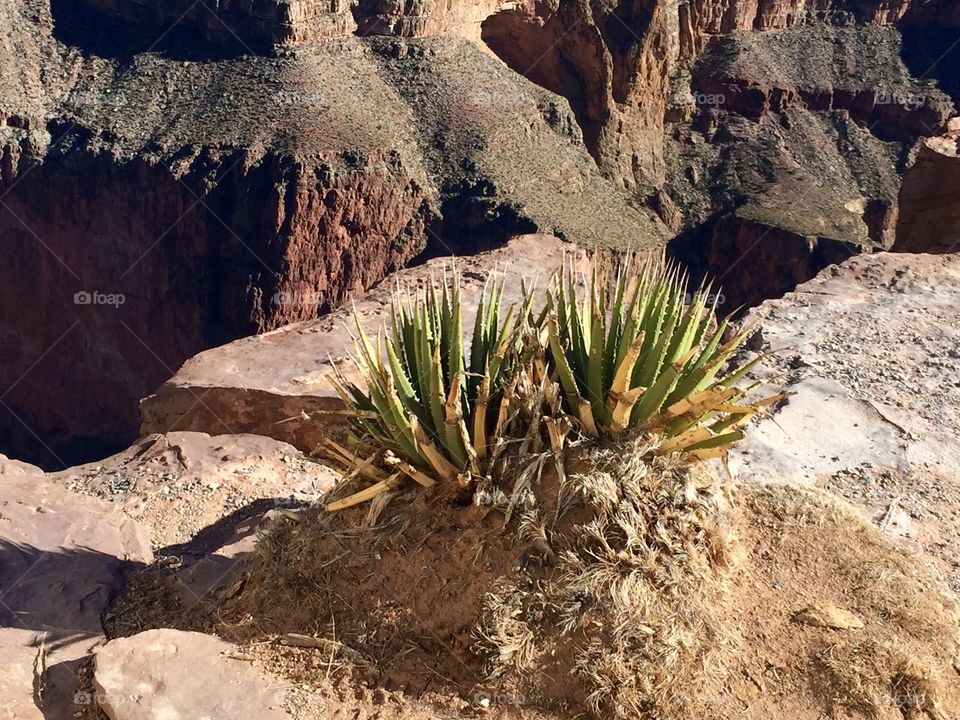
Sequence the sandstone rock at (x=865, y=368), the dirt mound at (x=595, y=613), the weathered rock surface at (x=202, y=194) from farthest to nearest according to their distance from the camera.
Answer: the weathered rock surface at (x=202, y=194) → the sandstone rock at (x=865, y=368) → the dirt mound at (x=595, y=613)

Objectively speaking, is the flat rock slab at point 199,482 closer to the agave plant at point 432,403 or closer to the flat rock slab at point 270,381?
the flat rock slab at point 270,381

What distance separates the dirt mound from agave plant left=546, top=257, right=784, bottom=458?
0.17 metres

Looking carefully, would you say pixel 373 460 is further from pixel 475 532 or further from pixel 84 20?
pixel 84 20

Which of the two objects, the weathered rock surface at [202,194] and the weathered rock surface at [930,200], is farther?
the weathered rock surface at [202,194]

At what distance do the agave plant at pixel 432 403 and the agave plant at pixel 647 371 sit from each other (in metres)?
0.25

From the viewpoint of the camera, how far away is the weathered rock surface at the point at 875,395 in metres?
5.77

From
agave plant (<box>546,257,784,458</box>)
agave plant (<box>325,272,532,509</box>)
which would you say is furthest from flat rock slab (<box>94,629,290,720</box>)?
agave plant (<box>546,257,784,458</box>)

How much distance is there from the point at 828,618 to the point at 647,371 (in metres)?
1.19

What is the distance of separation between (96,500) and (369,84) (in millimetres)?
25585

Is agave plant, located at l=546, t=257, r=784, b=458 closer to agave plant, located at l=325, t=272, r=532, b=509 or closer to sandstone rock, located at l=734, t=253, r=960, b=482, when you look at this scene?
agave plant, located at l=325, t=272, r=532, b=509

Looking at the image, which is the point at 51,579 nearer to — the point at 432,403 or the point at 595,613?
the point at 432,403

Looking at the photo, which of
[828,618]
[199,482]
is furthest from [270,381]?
[828,618]

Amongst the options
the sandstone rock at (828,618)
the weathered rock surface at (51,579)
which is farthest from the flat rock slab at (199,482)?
the sandstone rock at (828,618)

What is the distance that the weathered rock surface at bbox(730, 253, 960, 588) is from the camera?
5.77 m
